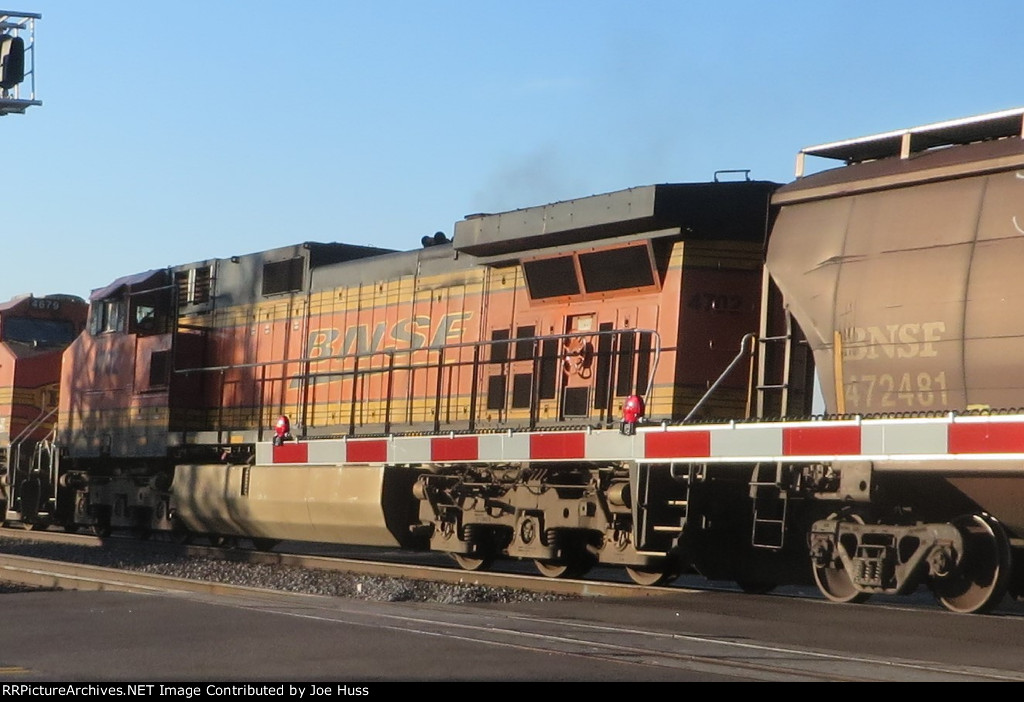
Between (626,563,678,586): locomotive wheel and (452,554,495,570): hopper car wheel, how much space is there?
79.7 inches

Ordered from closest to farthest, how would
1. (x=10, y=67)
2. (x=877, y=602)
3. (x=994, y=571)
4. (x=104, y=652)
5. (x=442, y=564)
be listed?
(x=104, y=652) < (x=994, y=571) < (x=877, y=602) < (x=442, y=564) < (x=10, y=67)

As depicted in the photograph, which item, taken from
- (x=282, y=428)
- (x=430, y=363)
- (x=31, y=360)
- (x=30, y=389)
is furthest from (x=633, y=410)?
(x=31, y=360)

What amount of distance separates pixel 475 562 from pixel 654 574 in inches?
97.7

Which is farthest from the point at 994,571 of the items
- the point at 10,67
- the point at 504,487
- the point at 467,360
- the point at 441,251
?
the point at 10,67

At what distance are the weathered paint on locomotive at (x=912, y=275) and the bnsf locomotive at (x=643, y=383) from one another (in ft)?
0.06

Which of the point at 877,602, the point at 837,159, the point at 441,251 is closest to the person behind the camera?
the point at 837,159

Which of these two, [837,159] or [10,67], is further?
[10,67]

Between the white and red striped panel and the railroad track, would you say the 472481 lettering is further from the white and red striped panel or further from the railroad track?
the railroad track

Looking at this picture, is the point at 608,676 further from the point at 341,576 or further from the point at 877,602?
the point at 341,576

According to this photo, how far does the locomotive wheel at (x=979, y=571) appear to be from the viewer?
9734mm

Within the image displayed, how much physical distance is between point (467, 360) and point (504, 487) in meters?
1.53

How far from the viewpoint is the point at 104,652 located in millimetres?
7988

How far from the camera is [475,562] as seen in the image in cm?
1467

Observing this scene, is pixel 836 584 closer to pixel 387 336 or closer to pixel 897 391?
pixel 897 391
